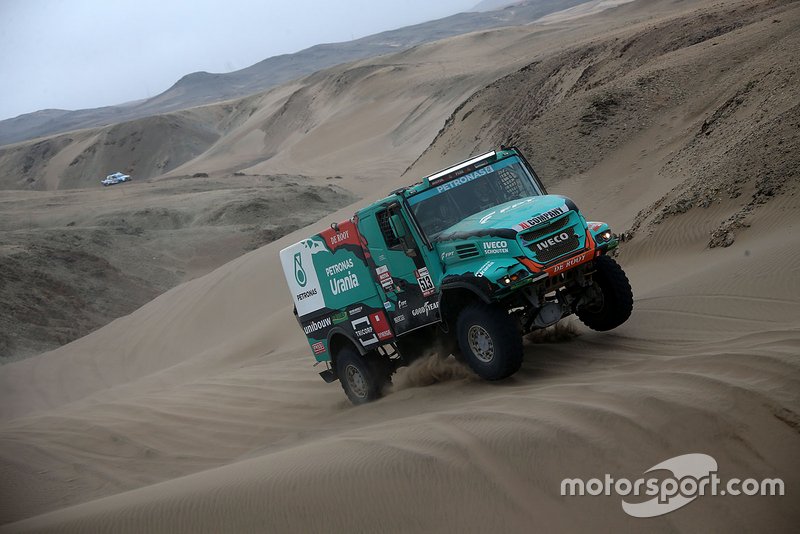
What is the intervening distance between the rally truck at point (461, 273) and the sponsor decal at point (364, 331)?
2 centimetres

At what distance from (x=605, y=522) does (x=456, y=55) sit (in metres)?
74.0

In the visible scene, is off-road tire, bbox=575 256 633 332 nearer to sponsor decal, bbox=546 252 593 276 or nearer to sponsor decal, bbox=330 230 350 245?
sponsor decal, bbox=546 252 593 276

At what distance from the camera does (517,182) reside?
10.3 m

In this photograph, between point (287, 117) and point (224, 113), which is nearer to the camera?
point (287, 117)

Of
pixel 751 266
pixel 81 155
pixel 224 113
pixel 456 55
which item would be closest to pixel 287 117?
pixel 456 55

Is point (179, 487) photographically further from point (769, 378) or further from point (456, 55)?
point (456, 55)

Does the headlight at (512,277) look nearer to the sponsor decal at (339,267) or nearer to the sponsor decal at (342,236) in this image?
the sponsor decal at (342,236)

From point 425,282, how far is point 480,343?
3.51 feet

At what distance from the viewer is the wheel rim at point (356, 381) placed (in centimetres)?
1139

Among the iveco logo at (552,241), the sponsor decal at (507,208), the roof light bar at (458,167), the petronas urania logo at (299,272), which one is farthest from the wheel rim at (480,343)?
the petronas urania logo at (299,272)

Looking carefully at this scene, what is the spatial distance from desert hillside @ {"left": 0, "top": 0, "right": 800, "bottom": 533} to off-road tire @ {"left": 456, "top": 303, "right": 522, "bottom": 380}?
0.87ft

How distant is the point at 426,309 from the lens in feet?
32.8

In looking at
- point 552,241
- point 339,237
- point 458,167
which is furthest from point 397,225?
point 552,241

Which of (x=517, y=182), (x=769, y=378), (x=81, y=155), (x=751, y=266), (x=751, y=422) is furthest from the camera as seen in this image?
(x=81, y=155)
